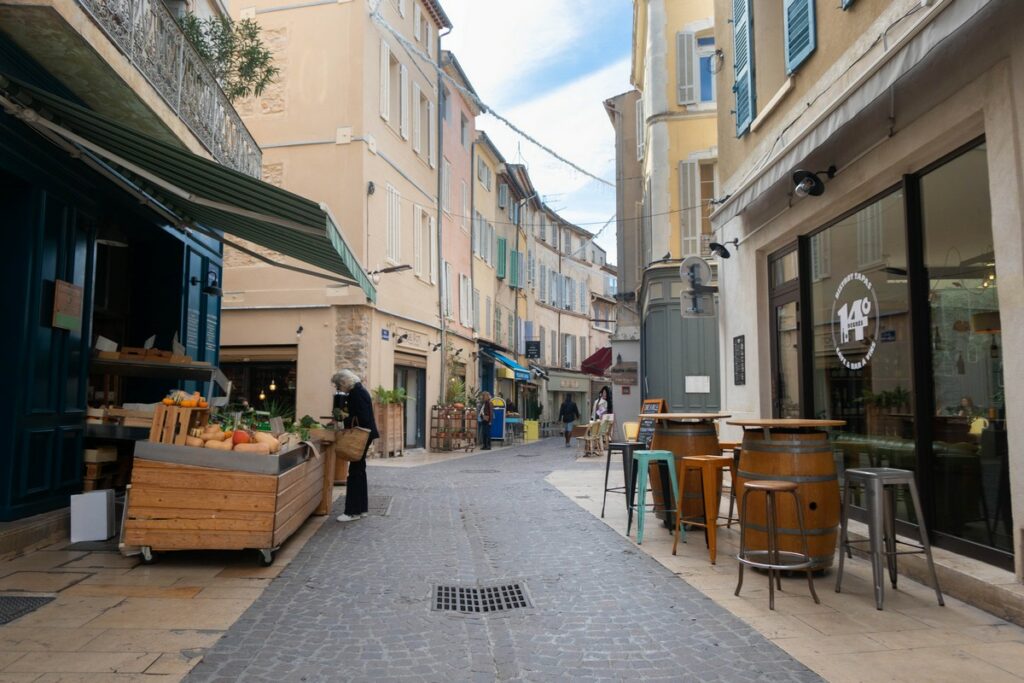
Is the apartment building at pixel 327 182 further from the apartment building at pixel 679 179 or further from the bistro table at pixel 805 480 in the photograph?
the bistro table at pixel 805 480

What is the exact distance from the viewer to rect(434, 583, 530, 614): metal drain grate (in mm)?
4594

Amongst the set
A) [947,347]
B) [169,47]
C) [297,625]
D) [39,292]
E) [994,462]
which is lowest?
[297,625]

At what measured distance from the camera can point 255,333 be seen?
53.2 ft

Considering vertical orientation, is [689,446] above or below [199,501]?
above

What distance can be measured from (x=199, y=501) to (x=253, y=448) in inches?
20.6

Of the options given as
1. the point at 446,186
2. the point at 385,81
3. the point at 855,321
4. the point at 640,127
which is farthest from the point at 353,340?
the point at 855,321

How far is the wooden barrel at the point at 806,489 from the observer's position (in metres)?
4.84

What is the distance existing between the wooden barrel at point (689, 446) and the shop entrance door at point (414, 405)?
12289 mm

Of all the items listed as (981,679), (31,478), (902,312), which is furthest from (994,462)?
(31,478)

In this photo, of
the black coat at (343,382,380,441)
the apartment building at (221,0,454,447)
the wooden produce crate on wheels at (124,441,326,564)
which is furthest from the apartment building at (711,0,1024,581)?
the apartment building at (221,0,454,447)

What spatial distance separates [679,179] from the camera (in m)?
15.0

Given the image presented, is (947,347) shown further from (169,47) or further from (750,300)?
(169,47)

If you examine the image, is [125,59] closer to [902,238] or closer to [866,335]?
[902,238]

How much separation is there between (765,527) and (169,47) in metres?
6.72
